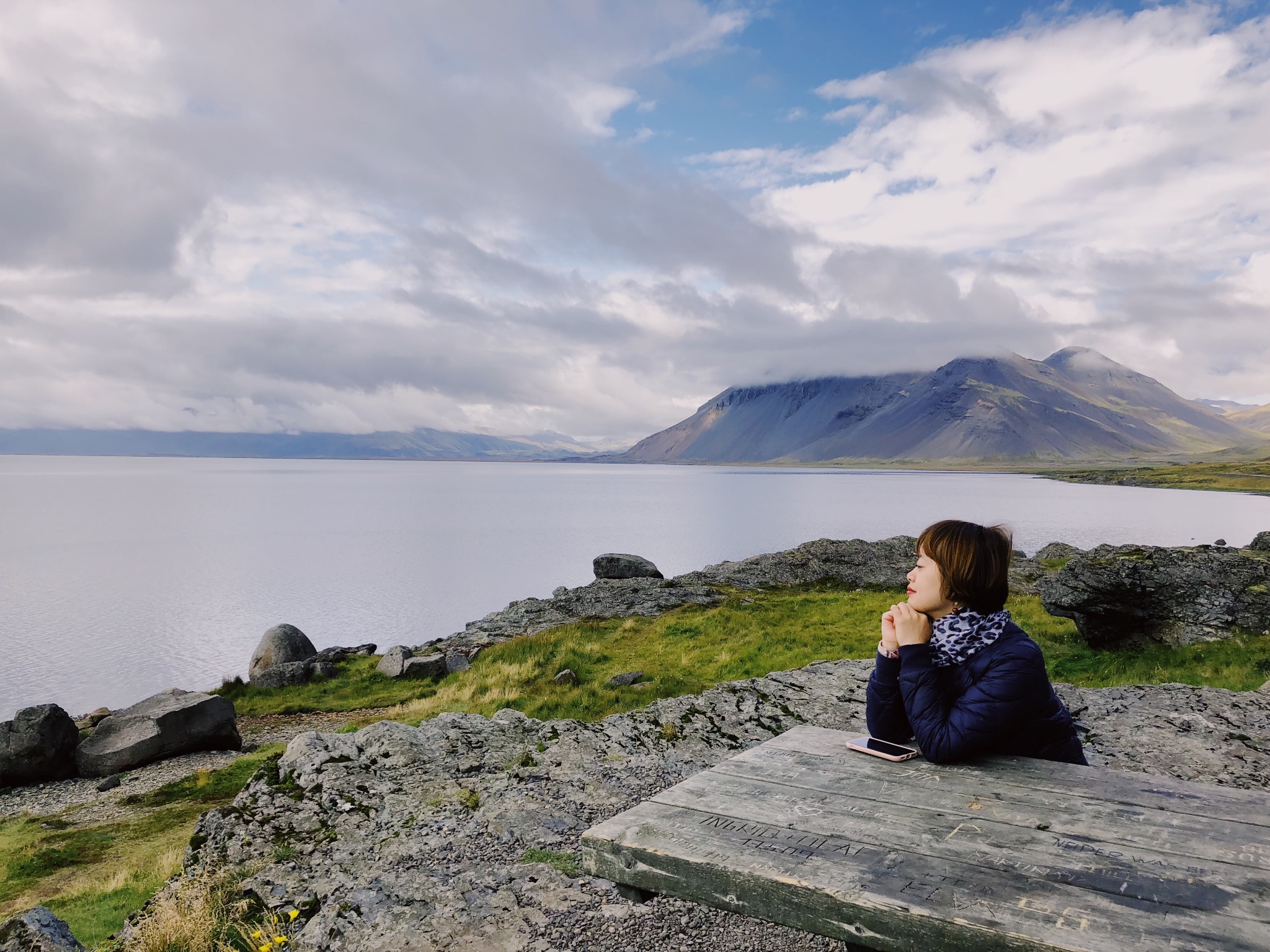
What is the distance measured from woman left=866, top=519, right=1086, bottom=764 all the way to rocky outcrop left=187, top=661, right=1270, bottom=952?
2437 mm

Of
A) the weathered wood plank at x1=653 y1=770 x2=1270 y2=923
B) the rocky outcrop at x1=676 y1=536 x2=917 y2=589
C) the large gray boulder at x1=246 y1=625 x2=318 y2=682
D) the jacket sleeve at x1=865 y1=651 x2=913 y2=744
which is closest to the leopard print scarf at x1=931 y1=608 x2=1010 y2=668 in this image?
the jacket sleeve at x1=865 y1=651 x2=913 y2=744

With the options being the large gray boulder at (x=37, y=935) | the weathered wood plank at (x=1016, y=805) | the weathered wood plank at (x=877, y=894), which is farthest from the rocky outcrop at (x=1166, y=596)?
the large gray boulder at (x=37, y=935)

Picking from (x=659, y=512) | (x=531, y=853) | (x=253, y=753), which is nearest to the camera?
(x=531, y=853)

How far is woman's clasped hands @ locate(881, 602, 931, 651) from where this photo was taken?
4.95 metres

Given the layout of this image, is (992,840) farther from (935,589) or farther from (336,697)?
(336,697)

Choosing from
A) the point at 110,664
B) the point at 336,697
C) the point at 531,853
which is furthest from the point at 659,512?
the point at 531,853

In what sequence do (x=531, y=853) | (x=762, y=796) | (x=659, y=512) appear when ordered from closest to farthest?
(x=762, y=796)
(x=531, y=853)
(x=659, y=512)

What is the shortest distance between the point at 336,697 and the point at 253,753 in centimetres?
647

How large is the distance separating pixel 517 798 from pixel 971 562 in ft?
19.2

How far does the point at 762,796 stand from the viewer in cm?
446

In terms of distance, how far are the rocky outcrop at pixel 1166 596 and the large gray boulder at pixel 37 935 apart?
18.4 metres

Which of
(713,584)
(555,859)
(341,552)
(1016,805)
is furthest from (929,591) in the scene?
(341,552)

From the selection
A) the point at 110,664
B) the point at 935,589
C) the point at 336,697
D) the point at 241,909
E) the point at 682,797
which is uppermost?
the point at 935,589

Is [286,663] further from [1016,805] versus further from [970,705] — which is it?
[1016,805]
